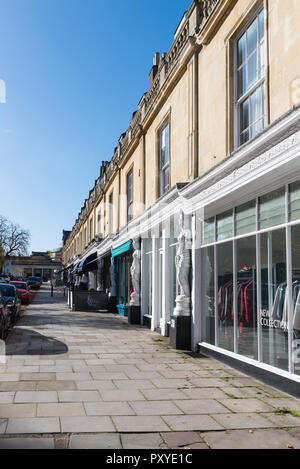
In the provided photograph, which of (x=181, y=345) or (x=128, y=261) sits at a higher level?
(x=128, y=261)

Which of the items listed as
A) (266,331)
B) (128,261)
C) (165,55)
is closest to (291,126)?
(266,331)

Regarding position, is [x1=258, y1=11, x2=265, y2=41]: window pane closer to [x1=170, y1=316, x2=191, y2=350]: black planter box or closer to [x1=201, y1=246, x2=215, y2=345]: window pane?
[x1=201, y1=246, x2=215, y2=345]: window pane

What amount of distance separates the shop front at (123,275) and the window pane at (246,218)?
9.22 m

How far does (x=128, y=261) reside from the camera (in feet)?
64.7

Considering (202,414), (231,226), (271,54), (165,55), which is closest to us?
(202,414)

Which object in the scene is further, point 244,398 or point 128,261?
point 128,261

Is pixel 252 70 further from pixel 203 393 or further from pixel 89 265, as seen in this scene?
pixel 89 265

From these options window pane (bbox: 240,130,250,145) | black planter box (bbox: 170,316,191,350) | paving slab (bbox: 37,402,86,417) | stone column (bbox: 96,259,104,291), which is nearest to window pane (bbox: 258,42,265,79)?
window pane (bbox: 240,130,250,145)

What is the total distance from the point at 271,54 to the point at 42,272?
4706 inches

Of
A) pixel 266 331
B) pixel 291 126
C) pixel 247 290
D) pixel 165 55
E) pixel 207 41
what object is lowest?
pixel 266 331

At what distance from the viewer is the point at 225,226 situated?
9.46m

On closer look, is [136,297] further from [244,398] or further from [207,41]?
[244,398]

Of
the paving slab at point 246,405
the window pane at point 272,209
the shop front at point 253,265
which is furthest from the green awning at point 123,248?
the paving slab at point 246,405

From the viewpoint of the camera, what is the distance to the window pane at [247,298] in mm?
8039
